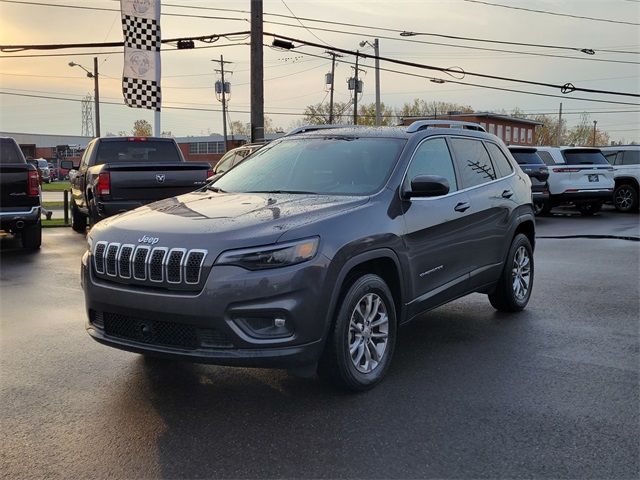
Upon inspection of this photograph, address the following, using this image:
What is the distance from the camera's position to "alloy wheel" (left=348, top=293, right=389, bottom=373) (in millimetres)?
4230

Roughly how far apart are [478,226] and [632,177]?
15.7m

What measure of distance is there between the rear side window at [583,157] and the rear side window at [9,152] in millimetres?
14309

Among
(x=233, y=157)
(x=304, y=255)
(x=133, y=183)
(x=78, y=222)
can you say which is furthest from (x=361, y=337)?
(x=78, y=222)

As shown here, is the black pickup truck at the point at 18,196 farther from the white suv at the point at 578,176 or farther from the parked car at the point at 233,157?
the white suv at the point at 578,176

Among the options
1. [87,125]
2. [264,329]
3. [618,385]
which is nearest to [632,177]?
[618,385]

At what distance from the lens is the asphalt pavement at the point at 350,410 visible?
330 centimetres

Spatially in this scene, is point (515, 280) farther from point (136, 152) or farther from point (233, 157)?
point (233, 157)

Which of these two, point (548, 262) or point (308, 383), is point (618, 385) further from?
point (548, 262)

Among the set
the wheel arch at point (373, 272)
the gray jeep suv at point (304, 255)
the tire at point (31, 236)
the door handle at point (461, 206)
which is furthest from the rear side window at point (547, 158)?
the wheel arch at point (373, 272)

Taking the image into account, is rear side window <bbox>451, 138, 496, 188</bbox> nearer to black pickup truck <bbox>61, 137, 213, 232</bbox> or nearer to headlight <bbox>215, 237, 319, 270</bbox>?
headlight <bbox>215, 237, 319, 270</bbox>

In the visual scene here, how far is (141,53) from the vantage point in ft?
49.8

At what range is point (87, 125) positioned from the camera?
118625 mm

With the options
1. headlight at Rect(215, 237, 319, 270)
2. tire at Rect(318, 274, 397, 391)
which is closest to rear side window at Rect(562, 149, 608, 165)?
tire at Rect(318, 274, 397, 391)

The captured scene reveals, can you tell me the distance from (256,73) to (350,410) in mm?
15287
